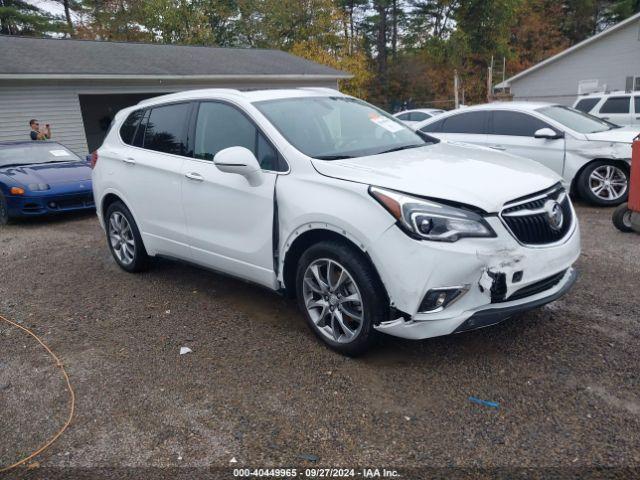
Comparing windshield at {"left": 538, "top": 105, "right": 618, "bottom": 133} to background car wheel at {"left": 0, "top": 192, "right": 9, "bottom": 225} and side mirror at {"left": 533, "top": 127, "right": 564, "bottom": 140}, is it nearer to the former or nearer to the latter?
side mirror at {"left": 533, "top": 127, "right": 564, "bottom": 140}

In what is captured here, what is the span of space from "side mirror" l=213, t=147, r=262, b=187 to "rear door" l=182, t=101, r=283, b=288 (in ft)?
0.41

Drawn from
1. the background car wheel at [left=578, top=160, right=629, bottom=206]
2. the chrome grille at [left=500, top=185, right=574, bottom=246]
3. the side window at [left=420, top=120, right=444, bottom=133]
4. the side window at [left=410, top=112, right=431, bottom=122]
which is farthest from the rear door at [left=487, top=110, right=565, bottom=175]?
the side window at [left=410, top=112, right=431, bottom=122]

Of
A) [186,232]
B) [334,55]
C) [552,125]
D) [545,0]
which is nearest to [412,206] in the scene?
[186,232]

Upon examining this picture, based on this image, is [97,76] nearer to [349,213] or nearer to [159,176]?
[159,176]

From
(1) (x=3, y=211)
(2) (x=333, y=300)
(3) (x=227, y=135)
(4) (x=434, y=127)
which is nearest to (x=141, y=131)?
(3) (x=227, y=135)

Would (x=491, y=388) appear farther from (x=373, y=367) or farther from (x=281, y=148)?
(x=281, y=148)

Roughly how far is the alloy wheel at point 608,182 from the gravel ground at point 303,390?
130 inches

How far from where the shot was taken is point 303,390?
3.41 meters

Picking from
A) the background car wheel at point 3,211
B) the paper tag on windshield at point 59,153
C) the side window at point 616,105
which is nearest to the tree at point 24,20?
the paper tag on windshield at point 59,153

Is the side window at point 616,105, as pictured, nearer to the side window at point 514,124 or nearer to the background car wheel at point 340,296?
the side window at point 514,124

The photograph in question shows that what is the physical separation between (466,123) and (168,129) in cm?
579

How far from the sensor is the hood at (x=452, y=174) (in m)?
3.31

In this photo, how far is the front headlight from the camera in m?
3.18

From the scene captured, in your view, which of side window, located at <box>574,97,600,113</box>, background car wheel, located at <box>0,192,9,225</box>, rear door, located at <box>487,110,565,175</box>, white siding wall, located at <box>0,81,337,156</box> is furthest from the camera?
white siding wall, located at <box>0,81,337,156</box>
